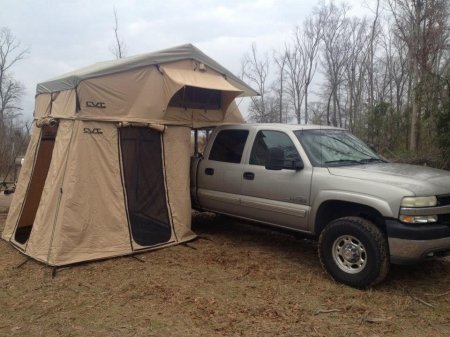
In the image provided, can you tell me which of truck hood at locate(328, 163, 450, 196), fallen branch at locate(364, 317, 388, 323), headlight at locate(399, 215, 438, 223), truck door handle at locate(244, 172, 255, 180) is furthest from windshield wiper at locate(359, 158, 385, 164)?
fallen branch at locate(364, 317, 388, 323)

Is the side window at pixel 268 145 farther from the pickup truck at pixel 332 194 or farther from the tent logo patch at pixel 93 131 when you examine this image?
the tent logo patch at pixel 93 131

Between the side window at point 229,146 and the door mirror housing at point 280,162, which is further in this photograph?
the side window at point 229,146

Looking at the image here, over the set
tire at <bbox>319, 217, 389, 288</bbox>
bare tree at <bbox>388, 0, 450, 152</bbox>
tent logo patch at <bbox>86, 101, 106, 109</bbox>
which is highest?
bare tree at <bbox>388, 0, 450, 152</bbox>

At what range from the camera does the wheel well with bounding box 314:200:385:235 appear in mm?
5215

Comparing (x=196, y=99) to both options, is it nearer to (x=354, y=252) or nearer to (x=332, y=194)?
(x=332, y=194)

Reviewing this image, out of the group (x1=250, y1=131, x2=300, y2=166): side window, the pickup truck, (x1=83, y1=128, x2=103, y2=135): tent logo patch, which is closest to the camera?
the pickup truck

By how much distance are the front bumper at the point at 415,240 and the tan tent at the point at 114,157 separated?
339cm

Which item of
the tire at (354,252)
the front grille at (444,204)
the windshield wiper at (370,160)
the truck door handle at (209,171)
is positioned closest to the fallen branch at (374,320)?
the tire at (354,252)

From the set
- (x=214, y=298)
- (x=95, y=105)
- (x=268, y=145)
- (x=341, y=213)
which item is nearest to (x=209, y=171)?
(x=268, y=145)

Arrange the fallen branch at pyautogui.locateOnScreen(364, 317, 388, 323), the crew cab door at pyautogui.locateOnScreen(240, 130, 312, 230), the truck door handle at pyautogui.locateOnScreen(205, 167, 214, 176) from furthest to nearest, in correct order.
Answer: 1. the truck door handle at pyautogui.locateOnScreen(205, 167, 214, 176)
2. the crew cab door at pyautogui.locateOnScreen(240, 130, 312, 230)
3. the fallen branch at pyautogui.locateOnScreen(364, 317, 388, 323)

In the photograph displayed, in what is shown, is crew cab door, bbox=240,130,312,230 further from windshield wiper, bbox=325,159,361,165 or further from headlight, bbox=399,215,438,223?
headlight, bbox=399,215,438,223

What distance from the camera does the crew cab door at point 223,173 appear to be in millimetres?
6953

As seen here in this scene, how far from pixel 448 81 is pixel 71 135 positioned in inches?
408

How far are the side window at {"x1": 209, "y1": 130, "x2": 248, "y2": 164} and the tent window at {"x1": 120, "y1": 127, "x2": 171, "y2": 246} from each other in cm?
92
